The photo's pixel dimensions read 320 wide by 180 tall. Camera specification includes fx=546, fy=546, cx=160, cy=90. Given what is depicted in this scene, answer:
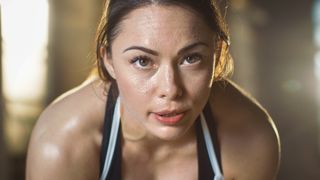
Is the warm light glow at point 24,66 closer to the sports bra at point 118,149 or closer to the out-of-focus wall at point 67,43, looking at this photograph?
the out-of-focus wall at point 67,43

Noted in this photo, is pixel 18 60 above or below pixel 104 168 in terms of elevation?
below

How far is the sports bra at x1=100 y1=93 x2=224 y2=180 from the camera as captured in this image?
1.13 m

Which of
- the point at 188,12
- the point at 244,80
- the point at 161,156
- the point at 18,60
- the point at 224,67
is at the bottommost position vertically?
the point at 244,80

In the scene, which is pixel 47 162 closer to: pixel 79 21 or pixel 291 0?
pixel 79 21

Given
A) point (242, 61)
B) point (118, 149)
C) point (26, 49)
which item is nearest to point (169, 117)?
point (118, 149)

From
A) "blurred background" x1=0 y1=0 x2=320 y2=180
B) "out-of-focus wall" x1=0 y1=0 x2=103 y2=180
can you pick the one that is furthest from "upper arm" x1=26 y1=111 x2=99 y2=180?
"out-of-focus wall" x1=0 y1=0 x2=103 y2=180

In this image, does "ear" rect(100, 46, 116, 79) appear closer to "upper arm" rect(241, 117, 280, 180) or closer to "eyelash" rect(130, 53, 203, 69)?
"eyelash" rect(130, 53, 203, 69)

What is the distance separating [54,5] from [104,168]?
1.97m

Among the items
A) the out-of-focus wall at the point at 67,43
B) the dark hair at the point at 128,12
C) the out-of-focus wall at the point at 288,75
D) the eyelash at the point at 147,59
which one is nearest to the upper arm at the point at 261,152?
the dark hair at the point at 128,12

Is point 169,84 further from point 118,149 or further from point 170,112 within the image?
point 118,149

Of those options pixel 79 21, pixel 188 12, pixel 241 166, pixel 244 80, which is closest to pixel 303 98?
pixel 244 80

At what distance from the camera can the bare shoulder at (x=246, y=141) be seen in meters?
1.17

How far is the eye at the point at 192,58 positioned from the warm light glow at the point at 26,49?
1.66 metres

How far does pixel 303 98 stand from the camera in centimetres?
377
